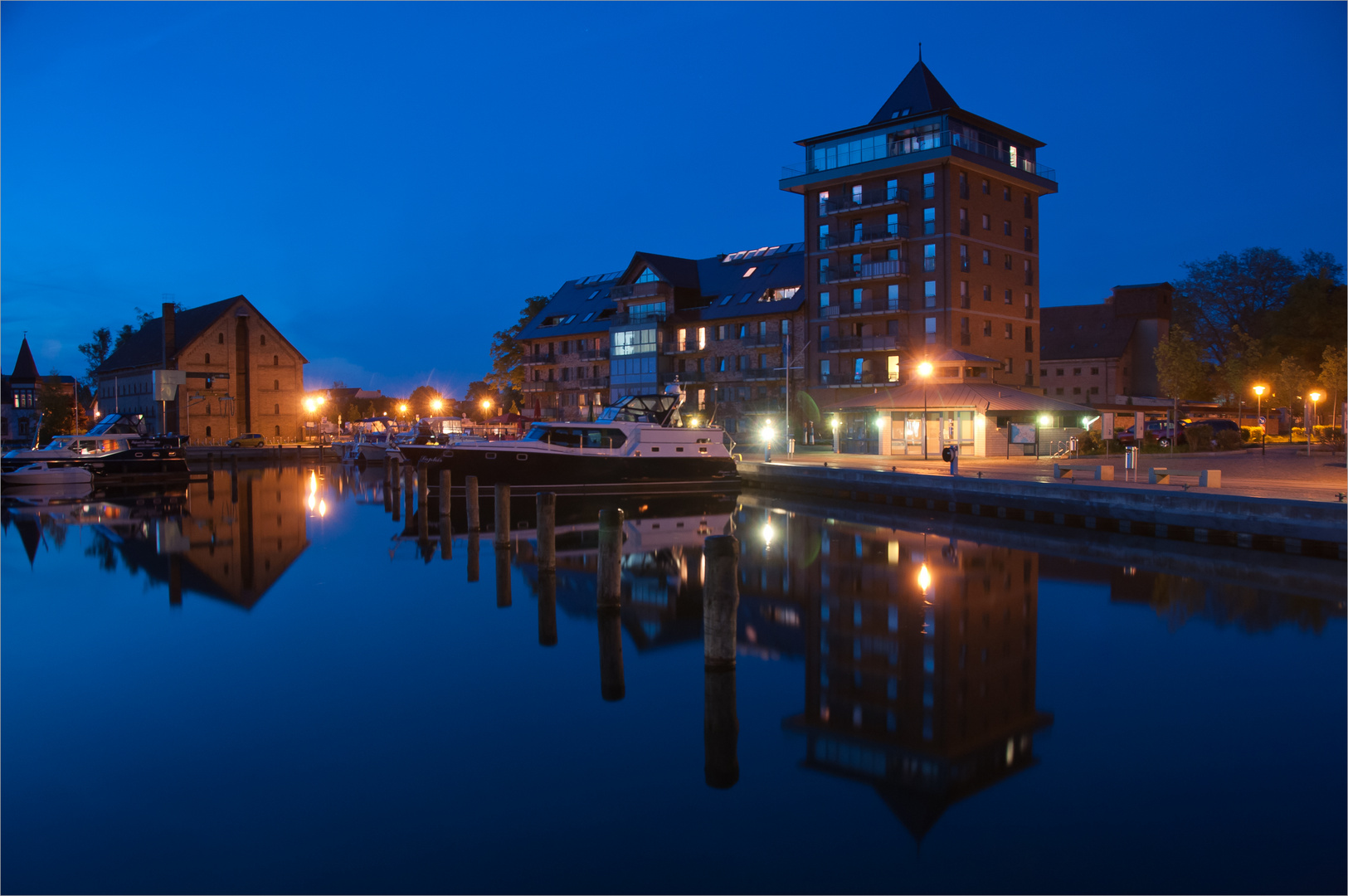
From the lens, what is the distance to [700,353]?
220 feet

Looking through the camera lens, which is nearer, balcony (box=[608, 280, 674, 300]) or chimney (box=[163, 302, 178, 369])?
balcony (box=[608, 280, 674, 300])

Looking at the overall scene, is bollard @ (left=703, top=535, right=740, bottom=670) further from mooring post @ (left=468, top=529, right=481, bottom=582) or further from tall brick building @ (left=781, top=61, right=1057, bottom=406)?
tall brick building @ (left=781, top=61, right=1057, bottom=406)

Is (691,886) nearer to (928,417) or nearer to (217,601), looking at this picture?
(217,601)

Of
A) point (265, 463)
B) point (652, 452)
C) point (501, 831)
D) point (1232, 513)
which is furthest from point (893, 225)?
point (501, 831)

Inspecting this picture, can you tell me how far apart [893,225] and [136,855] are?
55.8m

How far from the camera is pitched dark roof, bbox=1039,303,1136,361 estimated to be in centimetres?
8412

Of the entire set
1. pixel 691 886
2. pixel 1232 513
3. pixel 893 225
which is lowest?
pixel 691 886

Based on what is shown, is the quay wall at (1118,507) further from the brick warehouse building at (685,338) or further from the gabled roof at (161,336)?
the gabled roof at (161,336)

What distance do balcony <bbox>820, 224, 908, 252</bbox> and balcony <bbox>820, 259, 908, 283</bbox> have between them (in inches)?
56.3

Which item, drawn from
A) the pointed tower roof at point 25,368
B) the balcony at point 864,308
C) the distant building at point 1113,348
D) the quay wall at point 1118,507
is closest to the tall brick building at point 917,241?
the balcony at point 864,308

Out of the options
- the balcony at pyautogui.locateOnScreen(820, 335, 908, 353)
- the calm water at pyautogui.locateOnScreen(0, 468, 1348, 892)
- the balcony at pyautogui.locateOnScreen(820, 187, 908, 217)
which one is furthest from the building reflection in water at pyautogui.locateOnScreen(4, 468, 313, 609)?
the balcony at pyautogui.locateOnScreen(820, 187, 908, 217)

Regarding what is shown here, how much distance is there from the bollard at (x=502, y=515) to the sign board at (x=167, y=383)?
57045 mm

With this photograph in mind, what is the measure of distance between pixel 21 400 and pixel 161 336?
3377 cm

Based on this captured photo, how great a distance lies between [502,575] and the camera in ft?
69.5
